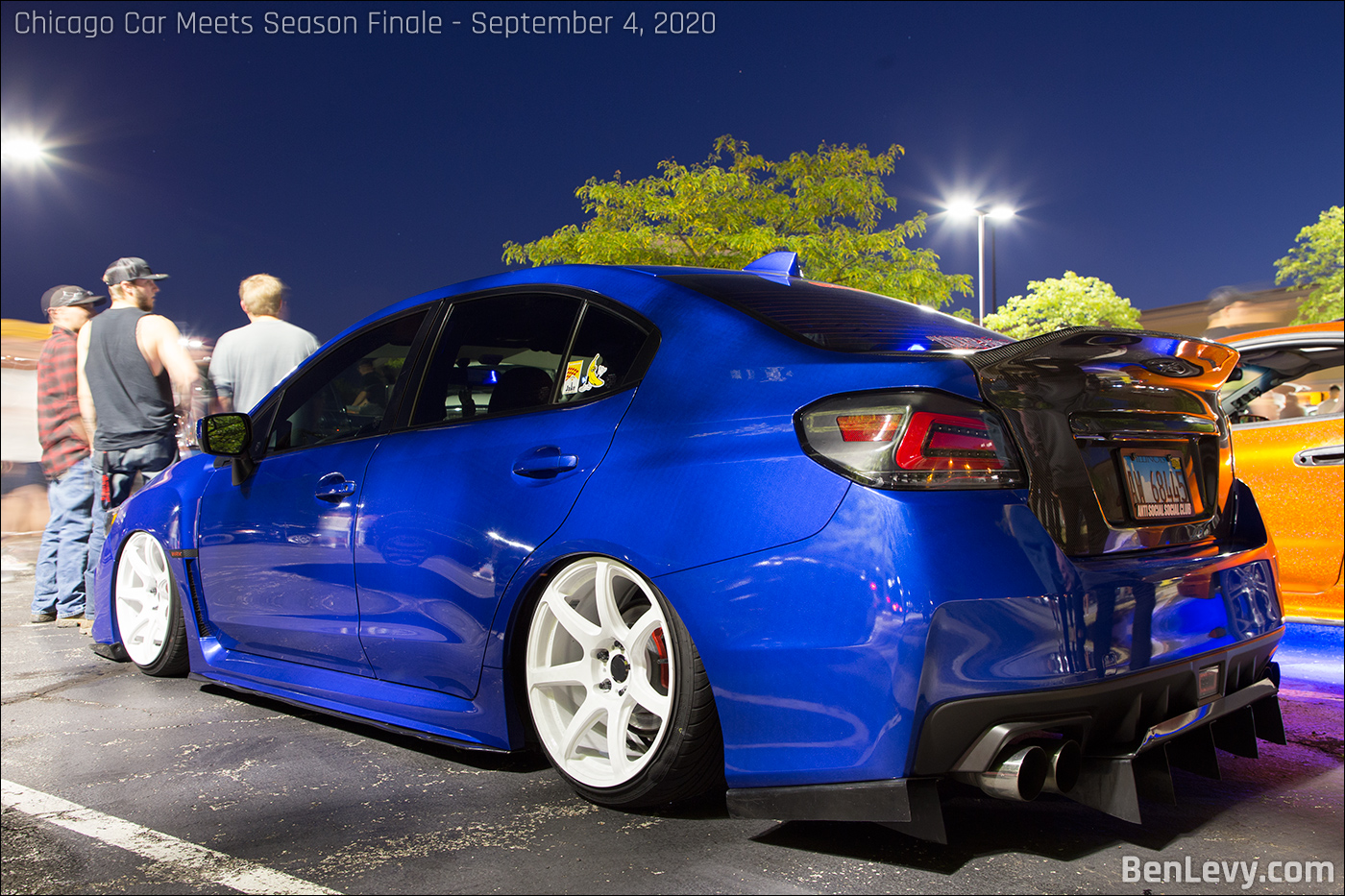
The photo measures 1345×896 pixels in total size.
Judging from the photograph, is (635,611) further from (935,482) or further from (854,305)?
(854,305)

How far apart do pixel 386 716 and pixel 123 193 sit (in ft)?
330

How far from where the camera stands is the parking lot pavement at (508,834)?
237 cm

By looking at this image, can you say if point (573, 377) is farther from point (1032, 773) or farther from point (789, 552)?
point (1032, 773)

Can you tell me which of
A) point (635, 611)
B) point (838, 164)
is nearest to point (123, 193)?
point (838, 164)

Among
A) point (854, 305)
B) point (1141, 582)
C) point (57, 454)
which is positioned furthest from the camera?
point (57, 454)

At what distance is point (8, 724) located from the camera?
13.5ft

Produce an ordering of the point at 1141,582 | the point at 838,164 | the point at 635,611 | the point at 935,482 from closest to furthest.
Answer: the point at 935,482 → the point at 1141,582 → the point at 635,611 → the point at 838,164

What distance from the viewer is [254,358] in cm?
596

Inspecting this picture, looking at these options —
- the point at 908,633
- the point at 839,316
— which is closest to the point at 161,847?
the point at 908,633

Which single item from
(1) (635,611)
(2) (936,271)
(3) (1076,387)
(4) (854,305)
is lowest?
(1) (635,611)

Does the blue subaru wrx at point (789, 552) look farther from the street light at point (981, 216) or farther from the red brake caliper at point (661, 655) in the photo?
the street light at point (981, 216)

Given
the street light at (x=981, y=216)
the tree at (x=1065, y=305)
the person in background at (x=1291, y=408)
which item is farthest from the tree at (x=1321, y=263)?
the person in background at (x=1291, y=408)

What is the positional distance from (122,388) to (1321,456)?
6.36 metres

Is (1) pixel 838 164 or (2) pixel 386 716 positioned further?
(1) pixel 838 164
